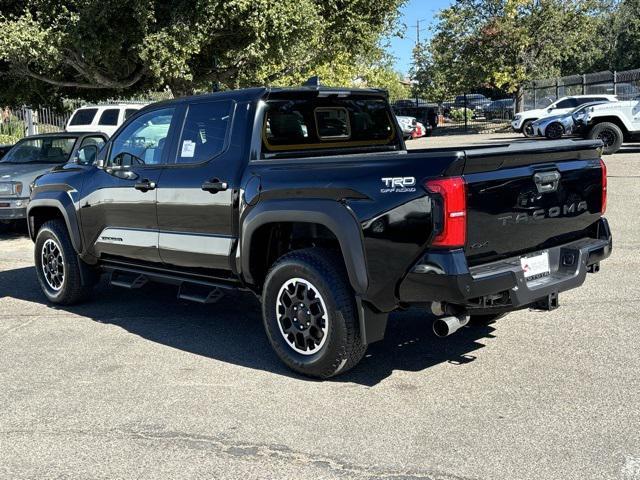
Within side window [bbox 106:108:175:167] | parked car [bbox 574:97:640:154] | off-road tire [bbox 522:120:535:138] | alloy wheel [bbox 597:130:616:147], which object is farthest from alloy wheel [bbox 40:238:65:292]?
off-road tire [bbox 522:120:535:138]

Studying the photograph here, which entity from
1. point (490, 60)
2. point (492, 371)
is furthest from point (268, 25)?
point (490, 60)

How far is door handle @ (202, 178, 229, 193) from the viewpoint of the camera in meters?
5.29

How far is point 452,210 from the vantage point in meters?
4.07

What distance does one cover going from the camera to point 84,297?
23.7 feet

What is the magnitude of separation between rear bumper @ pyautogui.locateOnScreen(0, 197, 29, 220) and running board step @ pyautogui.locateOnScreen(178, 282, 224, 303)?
6.25 meters

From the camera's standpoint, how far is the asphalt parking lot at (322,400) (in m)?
3.71

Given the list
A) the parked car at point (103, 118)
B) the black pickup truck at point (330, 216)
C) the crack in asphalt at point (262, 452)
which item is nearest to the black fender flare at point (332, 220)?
the black pickup truck at point (330, 216)

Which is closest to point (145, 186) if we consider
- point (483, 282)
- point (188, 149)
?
point (188, 149)

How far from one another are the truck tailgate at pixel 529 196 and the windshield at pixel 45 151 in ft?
31.1

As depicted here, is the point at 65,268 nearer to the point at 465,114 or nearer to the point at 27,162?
the point at 27,162

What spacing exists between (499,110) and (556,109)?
17.3m

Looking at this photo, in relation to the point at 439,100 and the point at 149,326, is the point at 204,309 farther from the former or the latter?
the point at 439,100

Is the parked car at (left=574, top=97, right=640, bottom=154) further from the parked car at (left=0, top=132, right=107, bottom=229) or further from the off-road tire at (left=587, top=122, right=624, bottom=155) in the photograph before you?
the parked car at (left=0, top=132, right=107, bottom=229)

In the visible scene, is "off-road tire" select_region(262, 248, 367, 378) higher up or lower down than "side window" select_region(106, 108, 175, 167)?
lower down
